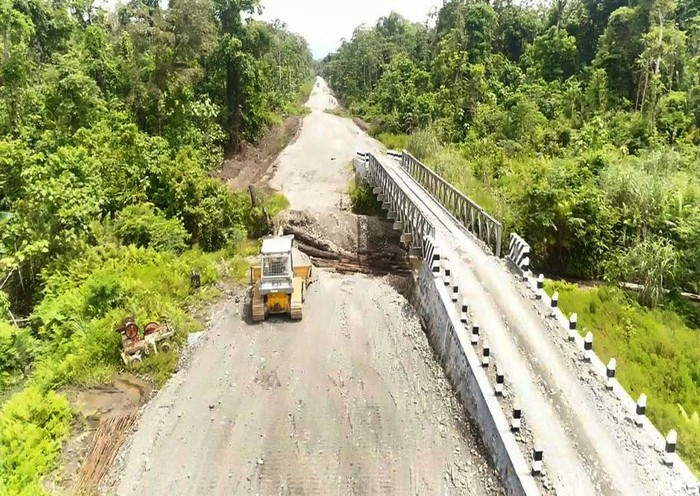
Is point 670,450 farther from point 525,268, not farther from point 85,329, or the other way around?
point 85,329

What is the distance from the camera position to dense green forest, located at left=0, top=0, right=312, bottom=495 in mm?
15773

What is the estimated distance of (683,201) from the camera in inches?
771

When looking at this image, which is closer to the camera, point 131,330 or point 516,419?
point 516,419

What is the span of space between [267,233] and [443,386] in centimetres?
1493

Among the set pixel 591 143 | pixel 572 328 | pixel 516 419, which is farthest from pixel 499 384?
pixel 591 143

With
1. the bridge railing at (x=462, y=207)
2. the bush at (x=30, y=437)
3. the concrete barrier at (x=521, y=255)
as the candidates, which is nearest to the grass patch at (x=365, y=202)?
the bridge railing at (x=462, y=207)

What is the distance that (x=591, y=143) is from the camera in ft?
95.5

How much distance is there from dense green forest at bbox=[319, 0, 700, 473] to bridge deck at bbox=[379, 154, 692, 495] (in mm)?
2487

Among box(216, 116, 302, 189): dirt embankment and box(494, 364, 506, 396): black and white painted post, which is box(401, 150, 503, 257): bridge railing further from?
box(216, 116, 302, 189): dirt embankment

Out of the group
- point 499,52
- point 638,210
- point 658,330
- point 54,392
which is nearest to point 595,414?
point 658,330

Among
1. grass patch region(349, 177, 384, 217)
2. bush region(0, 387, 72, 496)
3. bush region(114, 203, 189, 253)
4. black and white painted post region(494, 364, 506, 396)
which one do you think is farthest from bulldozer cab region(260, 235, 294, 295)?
grass patch region(349, 177, 384, 217)

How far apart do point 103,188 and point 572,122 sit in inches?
1111

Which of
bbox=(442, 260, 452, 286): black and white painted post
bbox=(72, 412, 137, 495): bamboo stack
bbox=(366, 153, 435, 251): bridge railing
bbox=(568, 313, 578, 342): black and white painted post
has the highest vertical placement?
bbox=(366, 153, 435, 251): bridge railing

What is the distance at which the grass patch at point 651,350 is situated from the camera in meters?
12.8
